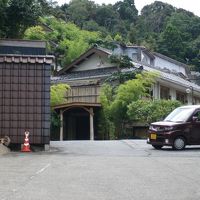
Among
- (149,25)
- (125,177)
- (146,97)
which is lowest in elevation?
(125,177)

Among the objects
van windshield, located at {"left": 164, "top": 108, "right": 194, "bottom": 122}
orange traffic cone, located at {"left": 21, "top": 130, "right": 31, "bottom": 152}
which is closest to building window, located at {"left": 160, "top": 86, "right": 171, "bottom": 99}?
van windshield, located at {"left": 164, "top": 108, "right": 194, "bottom": 122}

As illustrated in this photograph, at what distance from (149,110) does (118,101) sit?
2.57 m

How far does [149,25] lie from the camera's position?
78.5 metres

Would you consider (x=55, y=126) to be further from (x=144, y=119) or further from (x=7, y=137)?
(x=7, y=137)

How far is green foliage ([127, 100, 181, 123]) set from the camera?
3312 cm

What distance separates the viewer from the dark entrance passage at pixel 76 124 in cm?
3784

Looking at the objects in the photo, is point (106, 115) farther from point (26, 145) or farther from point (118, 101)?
point (26, 145)

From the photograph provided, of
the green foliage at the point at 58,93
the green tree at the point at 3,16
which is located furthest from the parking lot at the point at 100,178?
the green foliage at the point at 58,93

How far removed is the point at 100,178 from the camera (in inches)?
420

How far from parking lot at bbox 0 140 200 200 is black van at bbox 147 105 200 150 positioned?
11.0 feet

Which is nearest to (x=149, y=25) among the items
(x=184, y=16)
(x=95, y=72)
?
(x=184, y=16)

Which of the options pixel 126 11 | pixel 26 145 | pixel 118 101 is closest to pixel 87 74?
pixel 118 101

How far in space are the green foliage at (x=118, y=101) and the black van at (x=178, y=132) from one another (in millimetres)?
14985

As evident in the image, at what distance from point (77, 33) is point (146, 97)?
72.6ft
